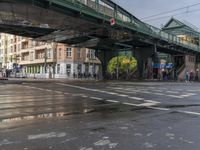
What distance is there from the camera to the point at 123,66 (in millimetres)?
68750

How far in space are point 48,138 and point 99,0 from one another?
3389 centimetres

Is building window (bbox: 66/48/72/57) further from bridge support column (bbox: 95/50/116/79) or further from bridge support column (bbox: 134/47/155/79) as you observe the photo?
bridge support column (bbox: 134/47/155/79)

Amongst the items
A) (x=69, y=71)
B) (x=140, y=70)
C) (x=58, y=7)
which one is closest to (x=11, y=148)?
(x=58, y=7)

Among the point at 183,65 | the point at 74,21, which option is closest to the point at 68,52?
the point at 183,65

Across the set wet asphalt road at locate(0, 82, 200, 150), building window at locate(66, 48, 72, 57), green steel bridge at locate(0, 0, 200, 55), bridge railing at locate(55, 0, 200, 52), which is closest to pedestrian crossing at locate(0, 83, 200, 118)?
wet asphalt road at locate(0, 82, 200, 150)

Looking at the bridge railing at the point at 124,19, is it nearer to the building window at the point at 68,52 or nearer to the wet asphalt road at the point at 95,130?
the wet asphalt road at the point at 95,130

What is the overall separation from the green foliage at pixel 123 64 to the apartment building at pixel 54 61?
13.6 m

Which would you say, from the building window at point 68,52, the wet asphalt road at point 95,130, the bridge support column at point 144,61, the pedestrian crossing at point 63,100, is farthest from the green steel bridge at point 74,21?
the building window at point 68,52

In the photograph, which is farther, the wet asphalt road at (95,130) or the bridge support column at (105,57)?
the bridge support column at (105,57)

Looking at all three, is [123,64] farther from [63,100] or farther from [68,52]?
[63,100]

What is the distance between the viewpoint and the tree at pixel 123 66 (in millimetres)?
67812

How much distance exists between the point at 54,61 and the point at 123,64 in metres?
34.8

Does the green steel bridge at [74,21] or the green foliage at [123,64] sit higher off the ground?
the green steel bridge at [74,21]

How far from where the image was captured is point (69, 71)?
9694cm
